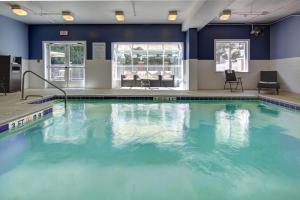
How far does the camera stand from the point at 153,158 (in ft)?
11.1

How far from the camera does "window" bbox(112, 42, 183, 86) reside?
1223cm

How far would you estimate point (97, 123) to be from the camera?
5.51 meters

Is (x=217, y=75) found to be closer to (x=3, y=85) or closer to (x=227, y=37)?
(x=227, y=37)

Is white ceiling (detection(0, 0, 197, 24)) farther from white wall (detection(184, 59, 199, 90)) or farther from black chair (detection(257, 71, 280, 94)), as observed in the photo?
black chair (detection(257, 71, 280, 94))

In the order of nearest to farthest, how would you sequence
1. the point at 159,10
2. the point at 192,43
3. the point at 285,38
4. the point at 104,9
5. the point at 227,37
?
the point at 104,9 → the point at 159,10 → the point at 285,38 → the point at 192,43 → the point at 227,37

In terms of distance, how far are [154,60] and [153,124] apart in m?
7.33

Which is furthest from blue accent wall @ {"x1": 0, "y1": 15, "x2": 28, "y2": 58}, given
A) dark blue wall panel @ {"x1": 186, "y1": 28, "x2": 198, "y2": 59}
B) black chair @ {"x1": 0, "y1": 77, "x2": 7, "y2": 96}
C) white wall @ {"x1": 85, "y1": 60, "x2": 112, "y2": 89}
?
dark blue wall panel @ {"x1": 186, "y1": 28, "x2": 198, "y2": 59}

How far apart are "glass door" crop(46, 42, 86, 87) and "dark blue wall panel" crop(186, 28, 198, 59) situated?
13.3 ft

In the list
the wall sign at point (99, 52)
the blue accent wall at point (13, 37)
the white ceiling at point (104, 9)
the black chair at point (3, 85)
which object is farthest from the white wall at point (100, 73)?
the black chair at point (3, 85)

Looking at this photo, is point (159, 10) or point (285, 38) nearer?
point (159, 10)

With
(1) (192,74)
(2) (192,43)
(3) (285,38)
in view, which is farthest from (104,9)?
(3) (285,38)

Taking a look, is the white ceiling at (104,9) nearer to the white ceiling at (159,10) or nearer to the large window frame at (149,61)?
the white ceiling at (159,10)

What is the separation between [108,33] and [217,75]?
437 centimetres

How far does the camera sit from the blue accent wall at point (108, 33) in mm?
11680
